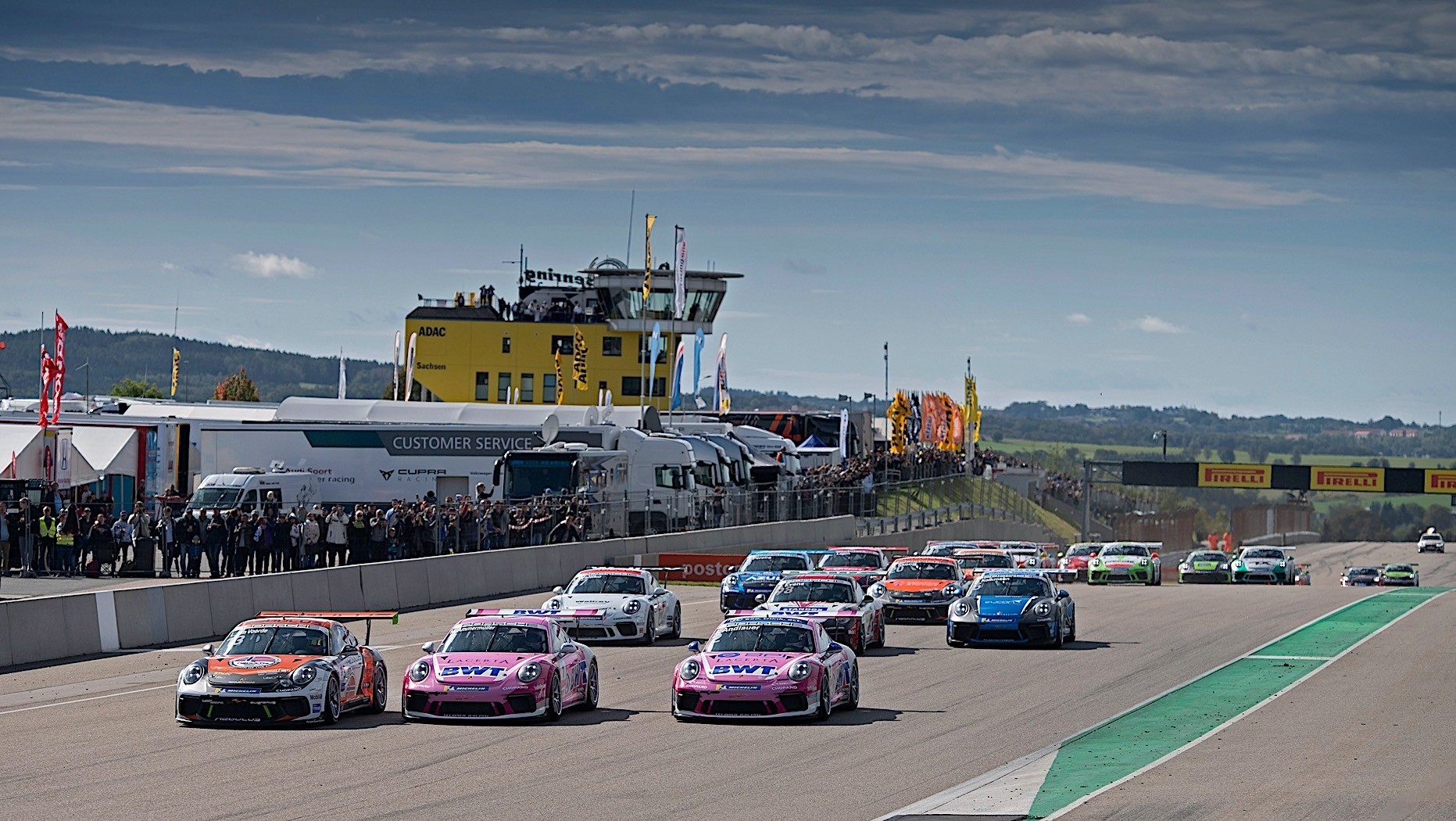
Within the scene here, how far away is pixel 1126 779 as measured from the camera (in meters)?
14.5

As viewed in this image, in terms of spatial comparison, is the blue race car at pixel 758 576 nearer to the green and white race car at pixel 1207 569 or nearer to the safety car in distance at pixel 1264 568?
the safety car in distance at pixel 1264 568

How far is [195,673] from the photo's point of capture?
59.2 feet

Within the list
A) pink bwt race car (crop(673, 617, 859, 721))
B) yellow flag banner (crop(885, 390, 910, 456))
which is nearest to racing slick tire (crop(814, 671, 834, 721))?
pink bwt race car (crop(673, 617, 859, 721))

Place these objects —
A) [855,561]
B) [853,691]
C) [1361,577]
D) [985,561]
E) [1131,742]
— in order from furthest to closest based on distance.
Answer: [1361,577]
[985,561]
[855,561]
[853,691]
[1131,742]

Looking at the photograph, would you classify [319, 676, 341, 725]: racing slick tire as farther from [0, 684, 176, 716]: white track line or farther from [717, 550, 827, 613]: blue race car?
[717, 550, 827, 613]: blue race car

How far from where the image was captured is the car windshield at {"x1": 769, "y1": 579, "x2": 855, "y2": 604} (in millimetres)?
27141

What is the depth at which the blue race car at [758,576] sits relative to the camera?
33000 mm

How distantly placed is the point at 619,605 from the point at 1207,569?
31.2 metres

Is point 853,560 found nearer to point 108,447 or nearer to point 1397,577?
point 108,447

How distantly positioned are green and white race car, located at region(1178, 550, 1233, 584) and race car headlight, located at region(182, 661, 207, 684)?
4127 cm

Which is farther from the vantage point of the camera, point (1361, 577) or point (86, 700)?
point (1361, 577)

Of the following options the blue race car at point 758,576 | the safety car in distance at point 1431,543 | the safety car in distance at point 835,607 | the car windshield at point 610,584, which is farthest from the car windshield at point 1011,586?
the safety car in distance at point 1431,543

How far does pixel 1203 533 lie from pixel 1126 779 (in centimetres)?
17282

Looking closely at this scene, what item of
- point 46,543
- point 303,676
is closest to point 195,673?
point 303,676
